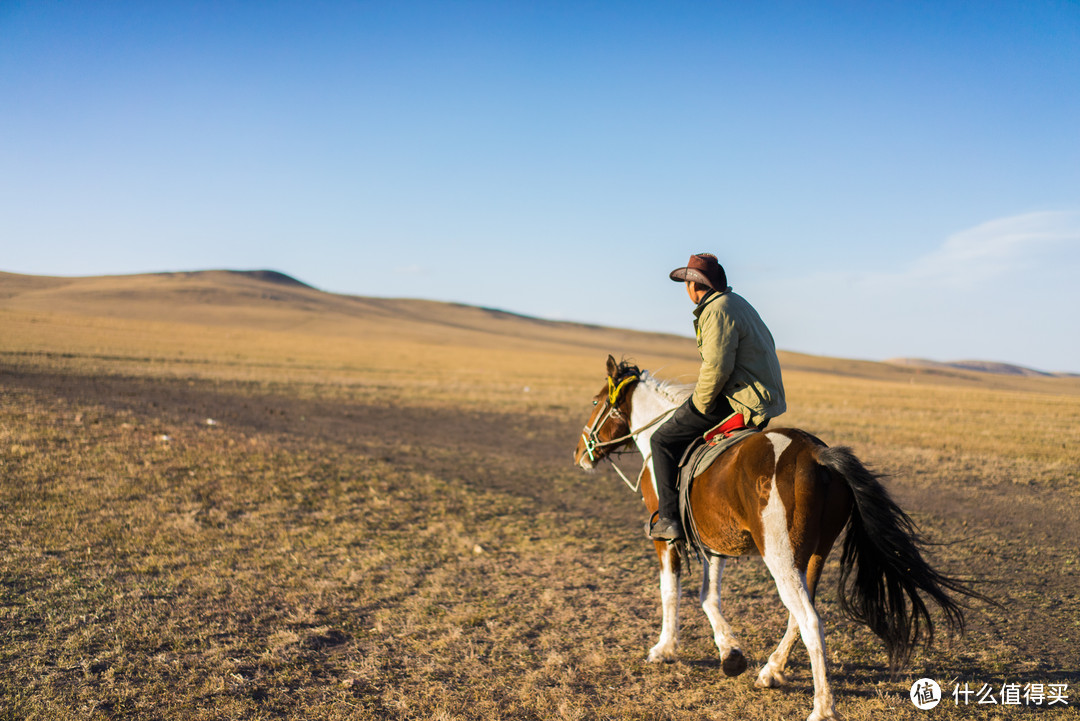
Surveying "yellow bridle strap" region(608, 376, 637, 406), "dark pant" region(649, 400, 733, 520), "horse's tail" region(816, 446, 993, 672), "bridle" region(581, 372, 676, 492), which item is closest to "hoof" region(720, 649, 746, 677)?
"horse's tail" region(816, 446, 993, 672)

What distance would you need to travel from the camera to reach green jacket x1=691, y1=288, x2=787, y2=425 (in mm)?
4441

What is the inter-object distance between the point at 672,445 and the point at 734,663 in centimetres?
166

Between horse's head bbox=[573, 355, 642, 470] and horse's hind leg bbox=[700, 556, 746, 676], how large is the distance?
1417 millimetres

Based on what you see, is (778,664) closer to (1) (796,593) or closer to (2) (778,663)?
(2) (778,663)

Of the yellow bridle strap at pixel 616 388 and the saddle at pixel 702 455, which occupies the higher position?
the yellow bridle strap at pixel 616 388

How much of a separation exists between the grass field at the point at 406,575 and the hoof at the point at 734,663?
8.4 inches

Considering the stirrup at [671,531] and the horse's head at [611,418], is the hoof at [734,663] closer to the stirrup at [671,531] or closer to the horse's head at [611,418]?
the stirrup at [671,531]

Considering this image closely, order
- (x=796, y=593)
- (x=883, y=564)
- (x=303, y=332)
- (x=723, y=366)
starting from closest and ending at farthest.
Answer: (x=796, y=593)
(x=883, y=564)
(x=723, y=366)
(x=303, y=332)

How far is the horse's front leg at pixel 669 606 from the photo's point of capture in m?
5.12

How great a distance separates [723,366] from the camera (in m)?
4.46

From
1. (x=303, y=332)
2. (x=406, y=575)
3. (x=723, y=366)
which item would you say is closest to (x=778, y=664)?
(x=723, y=366)

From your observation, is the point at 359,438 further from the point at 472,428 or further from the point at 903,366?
the point at 903,366

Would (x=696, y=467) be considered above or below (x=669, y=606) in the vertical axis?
above

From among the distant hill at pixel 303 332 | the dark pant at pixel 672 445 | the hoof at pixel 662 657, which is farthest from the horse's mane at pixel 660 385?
the hoof at pixel 662 657
